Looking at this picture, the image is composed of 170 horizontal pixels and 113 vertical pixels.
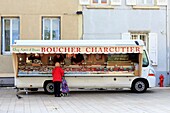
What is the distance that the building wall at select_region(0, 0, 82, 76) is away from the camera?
77.6 ft

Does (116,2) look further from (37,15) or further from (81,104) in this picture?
(81,104)

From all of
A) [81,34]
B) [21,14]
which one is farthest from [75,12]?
[21,14]

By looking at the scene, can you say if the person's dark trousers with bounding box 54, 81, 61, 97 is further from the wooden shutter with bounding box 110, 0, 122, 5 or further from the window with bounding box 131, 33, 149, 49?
the wooden shutter with bounding box 110, 0, 122, 5

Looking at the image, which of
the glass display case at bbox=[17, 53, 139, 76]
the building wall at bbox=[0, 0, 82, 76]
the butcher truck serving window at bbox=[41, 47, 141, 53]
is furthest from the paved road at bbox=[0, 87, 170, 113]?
the building wall at bbox=[0, 0, 82, 76]

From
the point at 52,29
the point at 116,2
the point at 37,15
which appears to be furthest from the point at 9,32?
the point at 116,2

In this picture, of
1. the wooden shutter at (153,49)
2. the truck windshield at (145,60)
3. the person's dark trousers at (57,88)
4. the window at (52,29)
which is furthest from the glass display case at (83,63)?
the wooden shutter at (153,49)

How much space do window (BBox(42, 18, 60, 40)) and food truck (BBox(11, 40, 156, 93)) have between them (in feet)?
13.2

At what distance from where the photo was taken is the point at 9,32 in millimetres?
23984

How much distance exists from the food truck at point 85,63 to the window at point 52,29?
13.2 ft

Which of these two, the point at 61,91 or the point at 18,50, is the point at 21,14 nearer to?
the point at 18,50

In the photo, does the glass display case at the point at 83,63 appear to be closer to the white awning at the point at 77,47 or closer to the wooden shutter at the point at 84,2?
the white awning at the point at 77,47

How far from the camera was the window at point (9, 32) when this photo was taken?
78.5 ft

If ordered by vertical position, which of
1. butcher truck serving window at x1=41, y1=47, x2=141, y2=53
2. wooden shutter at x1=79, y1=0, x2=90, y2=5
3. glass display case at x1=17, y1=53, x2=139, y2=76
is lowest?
glass display case at x1=17, y1=53, x2=139, y2=76

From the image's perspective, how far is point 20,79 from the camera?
19375 millimetres
